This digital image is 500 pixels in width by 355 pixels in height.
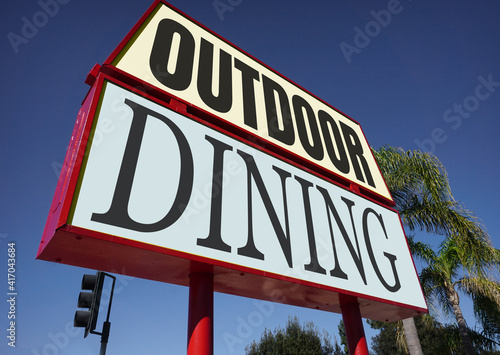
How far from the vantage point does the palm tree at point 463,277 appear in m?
10.2

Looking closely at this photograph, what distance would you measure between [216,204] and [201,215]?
197 millimetres

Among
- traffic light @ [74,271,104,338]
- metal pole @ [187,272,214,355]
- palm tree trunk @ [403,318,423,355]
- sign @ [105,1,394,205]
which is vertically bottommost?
metal pole @ [187,272,214,355]

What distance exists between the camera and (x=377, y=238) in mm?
4035

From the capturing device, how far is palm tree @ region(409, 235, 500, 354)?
10.2 metres

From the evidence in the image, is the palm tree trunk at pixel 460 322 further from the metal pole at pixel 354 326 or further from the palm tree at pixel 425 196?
the metal pole at pixel 354 326

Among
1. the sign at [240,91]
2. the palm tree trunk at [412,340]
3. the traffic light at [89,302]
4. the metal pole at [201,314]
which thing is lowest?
the metal pole at [201,314]

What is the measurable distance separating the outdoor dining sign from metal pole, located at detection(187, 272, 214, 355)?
0.11 meters

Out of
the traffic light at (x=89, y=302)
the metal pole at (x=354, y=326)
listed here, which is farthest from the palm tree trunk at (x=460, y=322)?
the traffic light at (x=89, y=302)

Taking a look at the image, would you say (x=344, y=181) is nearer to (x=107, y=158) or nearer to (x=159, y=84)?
(x=159, y=84)

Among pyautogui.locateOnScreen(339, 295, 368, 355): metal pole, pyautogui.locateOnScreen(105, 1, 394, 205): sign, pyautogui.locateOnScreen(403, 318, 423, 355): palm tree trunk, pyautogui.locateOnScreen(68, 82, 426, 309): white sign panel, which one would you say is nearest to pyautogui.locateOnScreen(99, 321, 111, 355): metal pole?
pyautogui.locateOnScreen(339, 295, 368, 355): metal pole

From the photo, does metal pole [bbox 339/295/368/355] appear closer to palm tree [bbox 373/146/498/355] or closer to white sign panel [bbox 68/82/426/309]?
white sign panel [bbox 68/82/426/309]

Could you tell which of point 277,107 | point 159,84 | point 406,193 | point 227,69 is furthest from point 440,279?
point 159,84

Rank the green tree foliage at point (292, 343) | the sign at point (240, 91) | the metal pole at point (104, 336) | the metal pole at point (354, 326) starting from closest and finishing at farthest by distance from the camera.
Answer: the sign at point (240, 91), the metal pole at point (354, 326), the metal pole at point (104, 336), the green tree foliage at point (292, 343)

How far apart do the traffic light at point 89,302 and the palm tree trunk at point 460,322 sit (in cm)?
1149
